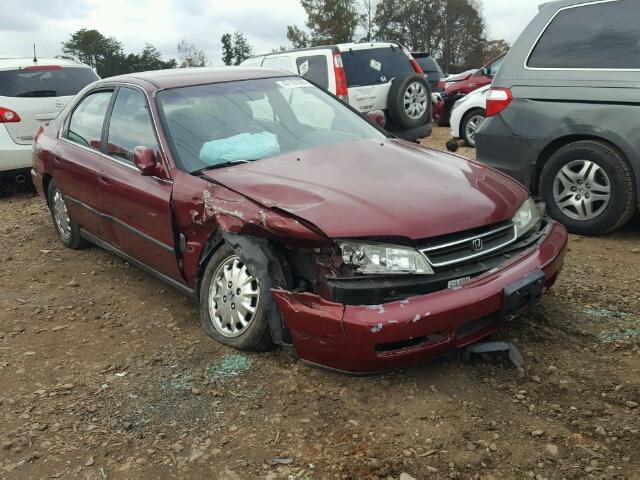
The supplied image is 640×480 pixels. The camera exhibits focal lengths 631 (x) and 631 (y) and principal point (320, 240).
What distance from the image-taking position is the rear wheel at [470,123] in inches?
387

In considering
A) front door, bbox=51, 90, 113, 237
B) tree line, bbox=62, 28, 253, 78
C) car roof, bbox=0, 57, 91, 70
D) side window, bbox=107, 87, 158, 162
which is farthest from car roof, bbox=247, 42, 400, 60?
tree line, bbox=62, 28, 253, 78

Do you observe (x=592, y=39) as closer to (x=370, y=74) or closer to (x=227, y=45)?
(x=370, y=74)

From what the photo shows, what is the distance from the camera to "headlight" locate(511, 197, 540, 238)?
3.31 metres

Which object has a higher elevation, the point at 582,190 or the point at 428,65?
the point at 428,65

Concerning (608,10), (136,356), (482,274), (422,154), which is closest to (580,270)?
(422,154)

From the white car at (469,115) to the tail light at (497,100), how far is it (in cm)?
427

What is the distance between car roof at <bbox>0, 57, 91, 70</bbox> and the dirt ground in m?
5.21

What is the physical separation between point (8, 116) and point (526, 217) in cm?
682

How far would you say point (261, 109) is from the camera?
4109 mm

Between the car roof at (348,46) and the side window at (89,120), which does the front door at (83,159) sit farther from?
the car roof at (348,46)

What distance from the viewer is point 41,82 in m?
8.23

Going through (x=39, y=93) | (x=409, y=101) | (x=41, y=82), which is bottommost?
(x=409, y=101)

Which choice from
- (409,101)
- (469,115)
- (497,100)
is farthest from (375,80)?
(497,100)

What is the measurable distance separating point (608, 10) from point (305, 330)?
12.3 feet
